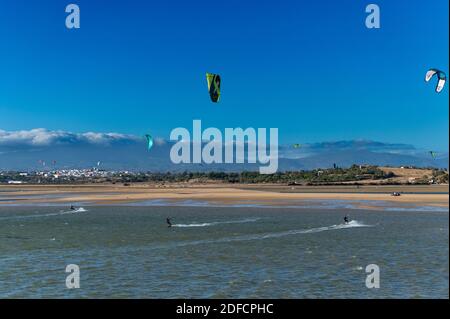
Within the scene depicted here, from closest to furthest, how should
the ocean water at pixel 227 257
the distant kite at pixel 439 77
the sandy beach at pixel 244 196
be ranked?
the ocean water at pixel 227 257 < the distant kite at pixel 439 77 < the sandy beach at pixel 244 196

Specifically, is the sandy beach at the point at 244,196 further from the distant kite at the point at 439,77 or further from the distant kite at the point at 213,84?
the distant kite at the point at 213,84

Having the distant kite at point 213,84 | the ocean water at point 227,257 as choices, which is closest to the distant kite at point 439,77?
the ocean water at point 227,257

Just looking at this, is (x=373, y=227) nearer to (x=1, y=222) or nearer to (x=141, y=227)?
(x=141, y=227)

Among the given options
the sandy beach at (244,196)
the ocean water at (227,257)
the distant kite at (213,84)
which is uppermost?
the distant kite at (213,84)

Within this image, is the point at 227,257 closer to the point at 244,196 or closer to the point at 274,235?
the point at 274,235

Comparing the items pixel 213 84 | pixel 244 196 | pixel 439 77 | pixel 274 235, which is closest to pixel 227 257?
pixel 274 235

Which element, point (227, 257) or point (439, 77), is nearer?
point (227, 257)

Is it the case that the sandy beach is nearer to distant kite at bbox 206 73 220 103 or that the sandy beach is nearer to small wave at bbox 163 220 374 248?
small wave at bbox 163 220 374 248

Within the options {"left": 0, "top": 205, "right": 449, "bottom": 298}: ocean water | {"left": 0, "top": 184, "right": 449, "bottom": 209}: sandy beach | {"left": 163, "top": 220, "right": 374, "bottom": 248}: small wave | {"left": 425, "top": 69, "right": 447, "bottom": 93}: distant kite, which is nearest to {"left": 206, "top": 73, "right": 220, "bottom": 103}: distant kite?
{"left": 163, "top": 220, "right": 374, "bottom": 248}: small wave

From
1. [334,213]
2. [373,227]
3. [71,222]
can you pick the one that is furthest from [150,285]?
[334,213]
